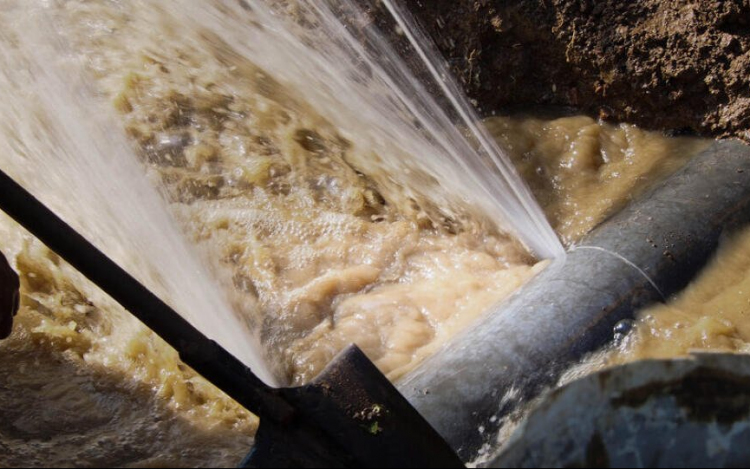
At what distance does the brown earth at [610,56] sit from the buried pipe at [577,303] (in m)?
0.52

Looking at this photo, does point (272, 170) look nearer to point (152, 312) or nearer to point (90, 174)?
point (90, 174)

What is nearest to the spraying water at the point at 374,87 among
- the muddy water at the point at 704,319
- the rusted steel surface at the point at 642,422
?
the muddy water at the point at 704,319

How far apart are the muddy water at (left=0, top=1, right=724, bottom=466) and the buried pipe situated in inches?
9.5

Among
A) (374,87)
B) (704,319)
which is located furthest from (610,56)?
(704,319)

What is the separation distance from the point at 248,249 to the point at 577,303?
5.11 ft

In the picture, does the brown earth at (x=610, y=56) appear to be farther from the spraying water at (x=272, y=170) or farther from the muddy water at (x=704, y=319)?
the muddy water at (x=704, y=319)

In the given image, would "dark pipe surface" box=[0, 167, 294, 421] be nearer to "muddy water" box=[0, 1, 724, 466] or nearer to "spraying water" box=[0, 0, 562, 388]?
"muddy water" box=[0, 1, 724, 466]

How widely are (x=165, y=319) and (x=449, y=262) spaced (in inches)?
66.7

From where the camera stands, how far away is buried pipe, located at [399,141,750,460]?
2826mm

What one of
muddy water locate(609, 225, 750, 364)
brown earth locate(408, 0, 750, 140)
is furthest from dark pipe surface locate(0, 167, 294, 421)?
brown earth locate(408, 0, 750, 140)

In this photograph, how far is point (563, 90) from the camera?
4742mm

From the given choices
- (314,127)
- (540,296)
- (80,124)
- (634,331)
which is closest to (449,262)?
(540,296)

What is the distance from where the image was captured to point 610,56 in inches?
176

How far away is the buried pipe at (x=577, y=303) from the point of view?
2.83 m
